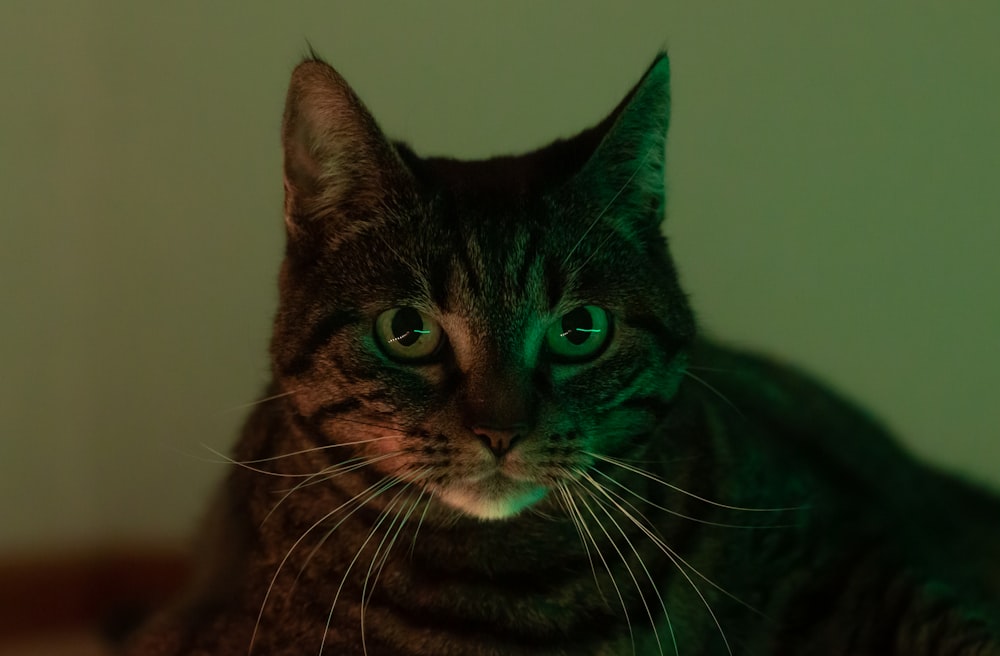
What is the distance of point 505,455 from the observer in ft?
2.94

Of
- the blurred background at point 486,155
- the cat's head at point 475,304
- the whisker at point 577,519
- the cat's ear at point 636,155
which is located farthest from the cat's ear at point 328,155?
the blurred background at point 486,155

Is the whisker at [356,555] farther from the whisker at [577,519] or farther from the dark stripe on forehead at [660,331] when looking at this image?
the dark stripe on forehead at [660,331]

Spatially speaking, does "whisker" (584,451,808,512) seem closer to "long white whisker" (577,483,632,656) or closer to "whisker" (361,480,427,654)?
"long white whisker" (577,483,632,656)

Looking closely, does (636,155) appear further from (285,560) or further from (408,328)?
(285,560)

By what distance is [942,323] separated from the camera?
151 cm

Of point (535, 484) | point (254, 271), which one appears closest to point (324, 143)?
point (535, 484)

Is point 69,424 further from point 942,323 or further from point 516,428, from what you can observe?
point 942,323

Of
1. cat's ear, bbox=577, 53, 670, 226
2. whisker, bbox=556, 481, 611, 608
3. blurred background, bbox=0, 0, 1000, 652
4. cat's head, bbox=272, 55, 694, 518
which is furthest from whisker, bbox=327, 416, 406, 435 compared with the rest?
blurred background, bbox=0, 0, 1000, 652

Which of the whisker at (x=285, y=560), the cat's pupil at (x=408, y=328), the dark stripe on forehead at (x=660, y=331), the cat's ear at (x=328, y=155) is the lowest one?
the whisker at (x=285, y=560)

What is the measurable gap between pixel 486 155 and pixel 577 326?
22.1 inches

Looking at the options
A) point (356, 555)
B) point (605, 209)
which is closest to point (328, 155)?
point (605, 209)

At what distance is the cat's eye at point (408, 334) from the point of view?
0.95 meters

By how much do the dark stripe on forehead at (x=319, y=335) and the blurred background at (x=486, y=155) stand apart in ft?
1.88

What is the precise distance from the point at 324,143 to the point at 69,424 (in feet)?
3.29
